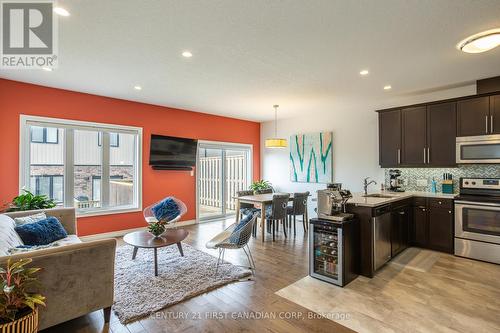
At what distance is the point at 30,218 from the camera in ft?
10.8

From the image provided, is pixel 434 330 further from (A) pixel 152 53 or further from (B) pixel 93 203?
(B) pixel 93 203

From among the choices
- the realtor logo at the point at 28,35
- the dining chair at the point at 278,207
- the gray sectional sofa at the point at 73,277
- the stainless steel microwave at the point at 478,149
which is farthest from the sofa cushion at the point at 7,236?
the stainless steel microwave at the point at 478,149

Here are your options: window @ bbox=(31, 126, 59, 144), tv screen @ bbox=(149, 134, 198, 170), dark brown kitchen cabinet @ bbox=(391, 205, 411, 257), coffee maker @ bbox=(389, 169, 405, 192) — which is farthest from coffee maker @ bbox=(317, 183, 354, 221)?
window @ bbox=(31, 126, 59, 144)

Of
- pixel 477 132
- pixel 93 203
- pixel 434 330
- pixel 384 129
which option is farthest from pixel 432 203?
pixel 93 203

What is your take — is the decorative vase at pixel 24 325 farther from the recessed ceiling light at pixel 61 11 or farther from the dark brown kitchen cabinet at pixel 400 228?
the dark brown kitchen cabinet at pixel 400 228

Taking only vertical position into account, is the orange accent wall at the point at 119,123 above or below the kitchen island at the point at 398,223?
above

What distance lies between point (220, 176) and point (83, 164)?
3340 millimetres

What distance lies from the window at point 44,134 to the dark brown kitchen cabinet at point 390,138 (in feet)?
20.5

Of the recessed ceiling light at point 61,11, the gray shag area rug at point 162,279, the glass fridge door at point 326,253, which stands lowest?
the gray shag area rug at point 162,279

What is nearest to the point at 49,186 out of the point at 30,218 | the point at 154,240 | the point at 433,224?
the point at 30,218

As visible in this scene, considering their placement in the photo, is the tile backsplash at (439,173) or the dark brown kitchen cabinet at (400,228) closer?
the dark brown kitchen cabinet at (400,228)

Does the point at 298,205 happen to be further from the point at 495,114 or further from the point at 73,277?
the point at 73,277

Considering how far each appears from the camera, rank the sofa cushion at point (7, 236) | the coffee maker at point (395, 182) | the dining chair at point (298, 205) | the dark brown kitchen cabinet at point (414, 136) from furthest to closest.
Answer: the dining chair at point (298, 205)
the coffee maker at point (395, 182)
the dark brown kitchen cabinet at point (414, 136)
the sofa cushion at point (7, 236)

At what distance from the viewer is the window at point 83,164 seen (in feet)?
14.6
